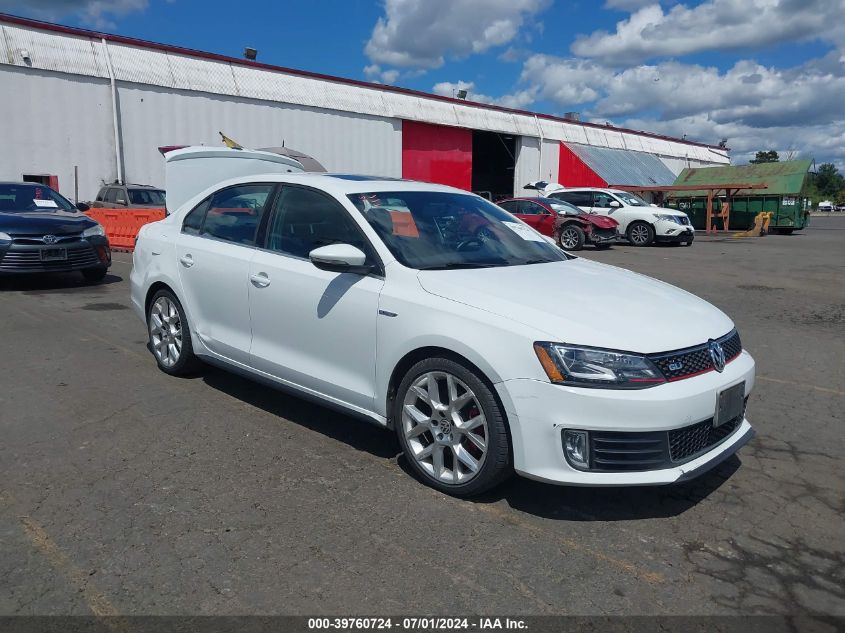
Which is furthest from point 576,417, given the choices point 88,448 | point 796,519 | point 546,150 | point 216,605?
point 546,150

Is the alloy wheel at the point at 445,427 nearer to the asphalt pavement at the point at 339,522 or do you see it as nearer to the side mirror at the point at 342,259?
the asphalt pavement at the point at 339,522

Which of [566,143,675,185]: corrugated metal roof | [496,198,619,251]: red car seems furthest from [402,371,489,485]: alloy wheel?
[566,143,675,185]: corrugated metal roof

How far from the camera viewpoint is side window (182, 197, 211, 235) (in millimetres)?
5207

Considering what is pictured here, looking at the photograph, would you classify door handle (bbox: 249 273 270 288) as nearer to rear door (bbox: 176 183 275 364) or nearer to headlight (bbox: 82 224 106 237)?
rear door (bbox: 176 183 275 364)

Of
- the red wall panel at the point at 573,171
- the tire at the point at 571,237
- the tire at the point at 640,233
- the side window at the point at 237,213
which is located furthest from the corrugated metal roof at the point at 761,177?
the side window at the point at 237,213

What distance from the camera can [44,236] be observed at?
941 centimetres

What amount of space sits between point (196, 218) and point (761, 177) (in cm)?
2605

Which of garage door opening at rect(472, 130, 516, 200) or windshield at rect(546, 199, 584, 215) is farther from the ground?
garage door opening at rect(472, 130, 516, 200)

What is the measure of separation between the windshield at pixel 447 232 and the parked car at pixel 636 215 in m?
16.5

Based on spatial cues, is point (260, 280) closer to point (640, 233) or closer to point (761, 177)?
point (640, 233)

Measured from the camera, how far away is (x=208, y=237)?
5.04 m

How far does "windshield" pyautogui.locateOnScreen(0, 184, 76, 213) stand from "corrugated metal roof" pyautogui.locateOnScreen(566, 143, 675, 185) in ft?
106

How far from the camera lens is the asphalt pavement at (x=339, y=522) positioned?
2666mm

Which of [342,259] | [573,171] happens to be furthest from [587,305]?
[573,171]
